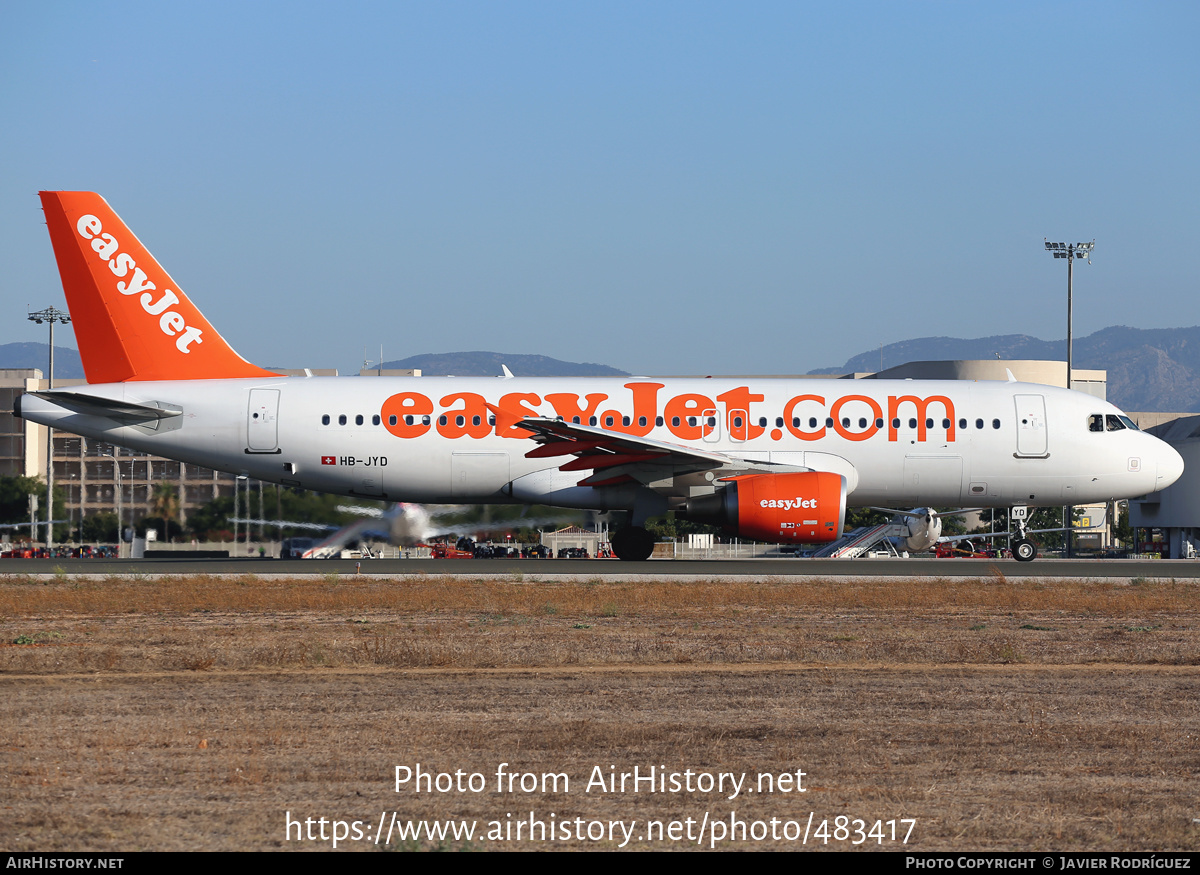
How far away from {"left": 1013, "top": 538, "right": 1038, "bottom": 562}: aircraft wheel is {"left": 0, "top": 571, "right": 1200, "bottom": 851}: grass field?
1139 cm

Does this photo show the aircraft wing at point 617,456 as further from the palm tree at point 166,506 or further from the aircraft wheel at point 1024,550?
the palm tree at point 166,506

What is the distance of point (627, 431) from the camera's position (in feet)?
81.0

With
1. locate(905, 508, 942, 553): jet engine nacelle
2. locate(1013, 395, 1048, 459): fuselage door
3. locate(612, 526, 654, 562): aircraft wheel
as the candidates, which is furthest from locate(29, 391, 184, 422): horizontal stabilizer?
locate(905, 508, 942, 553): jet engine nacelle

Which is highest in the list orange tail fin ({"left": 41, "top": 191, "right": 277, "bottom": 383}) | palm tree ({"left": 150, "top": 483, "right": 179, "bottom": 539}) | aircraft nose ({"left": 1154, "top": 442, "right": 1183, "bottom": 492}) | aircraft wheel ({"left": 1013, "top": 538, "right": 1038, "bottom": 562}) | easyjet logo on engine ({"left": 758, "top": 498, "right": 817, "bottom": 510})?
orange tail fin ({"left": 41, "top": 191, "right": 277, "bottom": 383})

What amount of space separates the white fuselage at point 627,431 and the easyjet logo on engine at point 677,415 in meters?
0.03

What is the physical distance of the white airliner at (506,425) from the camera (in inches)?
959

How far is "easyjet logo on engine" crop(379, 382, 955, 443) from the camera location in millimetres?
24531

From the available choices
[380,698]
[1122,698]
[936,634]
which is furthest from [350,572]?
[1122,698]

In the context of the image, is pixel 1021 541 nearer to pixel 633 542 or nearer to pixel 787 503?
pixel 787 503

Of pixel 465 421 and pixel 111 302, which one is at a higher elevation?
pixel 111 302

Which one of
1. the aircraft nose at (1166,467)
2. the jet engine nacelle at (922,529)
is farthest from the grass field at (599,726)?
the jet engine nacelle at (922,529)

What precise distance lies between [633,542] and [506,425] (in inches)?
140

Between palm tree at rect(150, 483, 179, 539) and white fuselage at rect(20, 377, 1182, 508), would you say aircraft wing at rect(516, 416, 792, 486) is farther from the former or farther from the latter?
palm tree at rect(150, 483, 179, 539)

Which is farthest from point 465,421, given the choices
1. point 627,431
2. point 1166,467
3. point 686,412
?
point 1166,467
